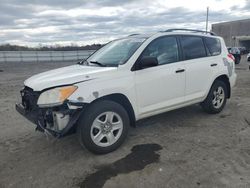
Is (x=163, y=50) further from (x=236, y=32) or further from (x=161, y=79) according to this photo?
(x=236, y=32)

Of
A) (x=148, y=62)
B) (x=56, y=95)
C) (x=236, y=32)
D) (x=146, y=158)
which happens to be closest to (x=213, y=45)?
(x=148, y=62)

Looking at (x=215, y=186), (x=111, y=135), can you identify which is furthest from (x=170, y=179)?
(x=111, y=135)

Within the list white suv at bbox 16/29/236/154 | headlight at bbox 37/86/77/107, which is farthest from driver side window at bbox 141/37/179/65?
headlight at bbox 37/86/77/107

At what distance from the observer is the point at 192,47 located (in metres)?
5.21

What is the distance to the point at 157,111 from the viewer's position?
4562 mm

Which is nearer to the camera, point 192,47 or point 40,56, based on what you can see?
point 192,47

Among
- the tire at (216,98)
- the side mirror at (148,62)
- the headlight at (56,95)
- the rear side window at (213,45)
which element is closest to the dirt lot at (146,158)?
the tire at (216,98)

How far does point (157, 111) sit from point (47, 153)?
1953 millimetres

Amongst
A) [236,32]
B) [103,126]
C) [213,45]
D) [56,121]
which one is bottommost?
[103,126]

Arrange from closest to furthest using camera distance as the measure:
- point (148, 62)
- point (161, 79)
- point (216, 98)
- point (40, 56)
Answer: point (148, 62) < point (161, 79) < point (216, 98) < point (40, 56)

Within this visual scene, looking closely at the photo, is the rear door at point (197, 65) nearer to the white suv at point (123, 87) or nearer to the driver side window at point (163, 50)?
the white suv at point (123, 87)

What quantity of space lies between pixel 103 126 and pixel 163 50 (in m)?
1.82

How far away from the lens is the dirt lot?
320cm

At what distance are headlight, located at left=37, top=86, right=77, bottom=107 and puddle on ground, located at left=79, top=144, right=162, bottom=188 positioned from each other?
42.2 inches
